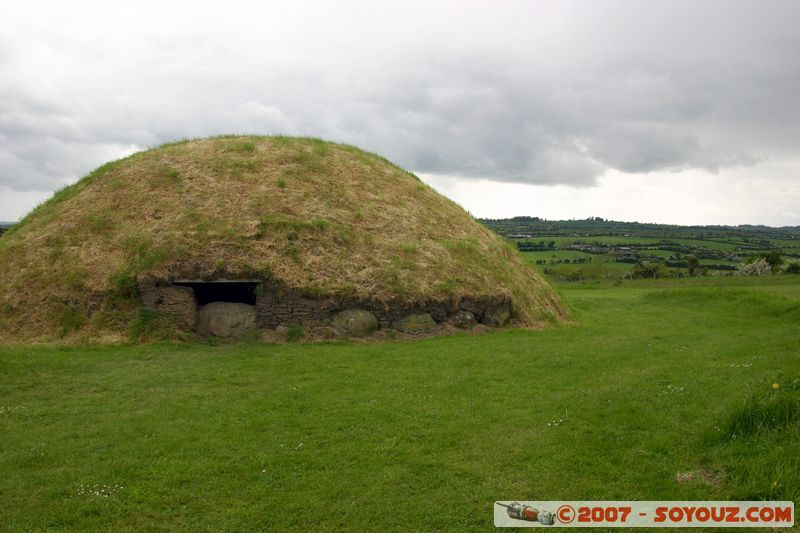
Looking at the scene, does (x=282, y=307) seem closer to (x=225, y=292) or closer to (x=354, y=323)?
(x=354, y=323)

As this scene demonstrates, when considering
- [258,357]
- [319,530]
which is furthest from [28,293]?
[319,530]

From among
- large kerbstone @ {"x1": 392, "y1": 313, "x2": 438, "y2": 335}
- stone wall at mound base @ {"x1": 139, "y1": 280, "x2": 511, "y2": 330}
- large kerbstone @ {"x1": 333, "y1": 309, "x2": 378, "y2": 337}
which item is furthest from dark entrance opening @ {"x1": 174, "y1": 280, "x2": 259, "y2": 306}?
large kerbstone @ {"x1": 392, "y1": 313, "x2": 438, "y2": 335}

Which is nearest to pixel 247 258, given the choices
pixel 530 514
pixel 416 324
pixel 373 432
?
pixel 416 324

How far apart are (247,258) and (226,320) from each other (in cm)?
199

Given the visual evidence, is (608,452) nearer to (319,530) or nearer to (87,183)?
(319,530)

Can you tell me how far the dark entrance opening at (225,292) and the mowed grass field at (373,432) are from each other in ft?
8.90

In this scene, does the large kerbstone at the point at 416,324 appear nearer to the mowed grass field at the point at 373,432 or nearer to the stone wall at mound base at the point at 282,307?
the stone wall at mound base at the point at 282,307

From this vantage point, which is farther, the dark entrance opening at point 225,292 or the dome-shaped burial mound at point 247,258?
the dark entrance opening at point 225,292

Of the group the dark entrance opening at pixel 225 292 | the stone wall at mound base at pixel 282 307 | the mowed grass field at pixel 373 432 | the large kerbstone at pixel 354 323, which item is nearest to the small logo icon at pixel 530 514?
the mowed grass field at pixel 373 432

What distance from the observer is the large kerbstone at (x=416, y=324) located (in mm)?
17250

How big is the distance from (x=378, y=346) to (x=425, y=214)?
786 cm

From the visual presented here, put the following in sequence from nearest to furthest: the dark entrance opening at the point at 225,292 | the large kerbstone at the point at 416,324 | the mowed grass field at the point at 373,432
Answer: the mowed grass field at the point at 373,432 < the large kerbstone at the point at 416,324 < the dark entrance opening at the point at 225,292

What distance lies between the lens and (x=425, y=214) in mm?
22188

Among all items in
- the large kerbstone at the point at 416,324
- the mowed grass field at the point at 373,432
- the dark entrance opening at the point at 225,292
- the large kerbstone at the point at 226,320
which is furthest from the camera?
the dark entrance opening at the point at 225,292
